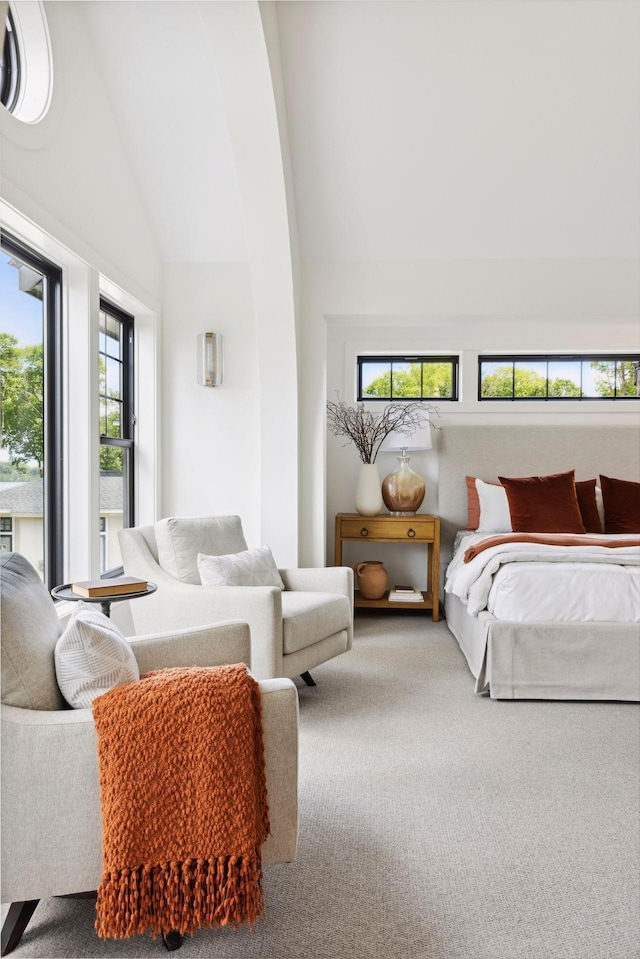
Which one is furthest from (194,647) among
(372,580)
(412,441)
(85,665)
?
(412,441)

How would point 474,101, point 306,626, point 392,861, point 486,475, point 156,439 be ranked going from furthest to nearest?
point 486,475 < point 156,439 < point 474,101 < point 306,626 < point 392,861

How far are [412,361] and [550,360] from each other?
1.09 m

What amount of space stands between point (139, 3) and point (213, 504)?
2.89m

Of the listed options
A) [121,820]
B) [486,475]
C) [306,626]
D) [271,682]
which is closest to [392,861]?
[271,682]

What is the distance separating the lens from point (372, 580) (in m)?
5.04

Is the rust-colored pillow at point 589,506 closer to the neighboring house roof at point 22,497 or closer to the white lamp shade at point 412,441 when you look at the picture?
the white lamp shade at point 412,441

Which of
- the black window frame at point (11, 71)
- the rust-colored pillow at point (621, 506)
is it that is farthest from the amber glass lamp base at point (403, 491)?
the black window frame at point (11, 71)

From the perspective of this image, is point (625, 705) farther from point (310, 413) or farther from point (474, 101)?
point (474, 101)

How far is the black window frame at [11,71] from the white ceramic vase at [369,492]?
3.14 metres

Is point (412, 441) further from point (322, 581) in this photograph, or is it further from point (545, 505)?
point (322, 581)

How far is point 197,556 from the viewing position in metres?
3.27

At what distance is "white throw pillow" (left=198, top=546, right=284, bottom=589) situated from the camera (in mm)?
3145

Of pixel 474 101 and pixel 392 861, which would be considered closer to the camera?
pixel 392 861

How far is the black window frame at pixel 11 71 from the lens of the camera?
2.85 metres
